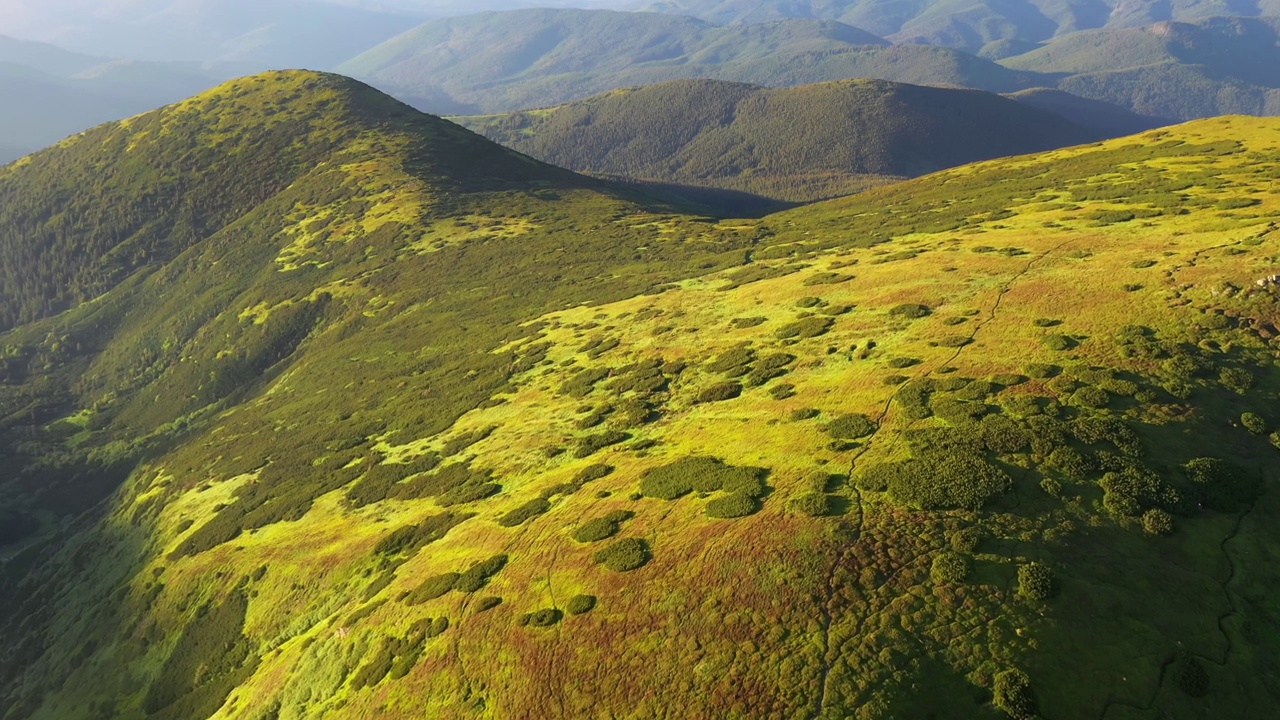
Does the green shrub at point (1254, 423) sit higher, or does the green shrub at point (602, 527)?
the green shrub at point (1254, 423)

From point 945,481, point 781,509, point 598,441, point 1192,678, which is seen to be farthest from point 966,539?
point 598,441

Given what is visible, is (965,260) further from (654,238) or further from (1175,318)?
(654,238)

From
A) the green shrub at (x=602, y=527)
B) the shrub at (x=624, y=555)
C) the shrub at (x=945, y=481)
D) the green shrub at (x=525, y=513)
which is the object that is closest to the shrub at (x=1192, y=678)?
the shrub at (x=945, y=481)

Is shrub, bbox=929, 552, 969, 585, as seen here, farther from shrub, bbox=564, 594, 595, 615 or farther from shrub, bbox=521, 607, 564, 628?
shrub, bbox=521, 607, 564, 628

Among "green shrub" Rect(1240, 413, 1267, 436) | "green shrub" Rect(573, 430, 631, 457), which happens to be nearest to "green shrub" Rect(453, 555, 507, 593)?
"green shrub" Rect(573, 430, 631, 457)

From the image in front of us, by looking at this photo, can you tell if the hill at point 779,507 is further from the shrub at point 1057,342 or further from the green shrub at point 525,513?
the green shrub at point 525,513

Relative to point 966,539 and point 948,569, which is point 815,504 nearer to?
point 966,539

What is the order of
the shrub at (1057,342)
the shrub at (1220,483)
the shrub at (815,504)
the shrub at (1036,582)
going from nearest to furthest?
the shrub at (1036,582) < the shrub at (1220,483) < the shrub at (815,504) < the shrub at (1057,342)

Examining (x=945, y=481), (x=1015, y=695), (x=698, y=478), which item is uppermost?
(x=945, y=481)
